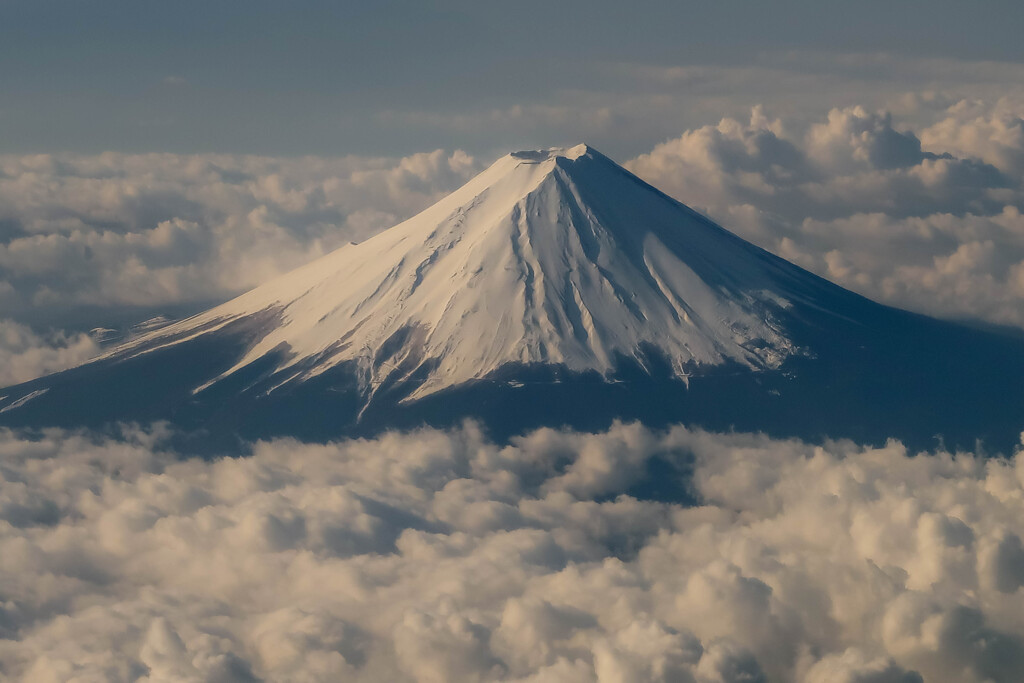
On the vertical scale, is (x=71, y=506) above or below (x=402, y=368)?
below

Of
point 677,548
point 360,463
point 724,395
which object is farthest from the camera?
point 724,395

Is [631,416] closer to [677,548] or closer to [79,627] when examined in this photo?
[677,548]

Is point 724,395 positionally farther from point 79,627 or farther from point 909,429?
point 79,627

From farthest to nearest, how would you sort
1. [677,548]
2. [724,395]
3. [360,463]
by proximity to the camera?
1. [724,395]
2. [360,463]
3. [677,548]

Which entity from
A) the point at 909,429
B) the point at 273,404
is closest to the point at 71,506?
the point at 273,404

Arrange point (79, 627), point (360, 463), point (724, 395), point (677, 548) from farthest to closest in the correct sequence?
point (724, 395)
point (360, 463)
point (677, 548)
point (79, 627)

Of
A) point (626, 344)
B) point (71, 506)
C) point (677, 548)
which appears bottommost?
point (677, 548)

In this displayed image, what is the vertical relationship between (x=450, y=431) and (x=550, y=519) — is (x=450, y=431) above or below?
above

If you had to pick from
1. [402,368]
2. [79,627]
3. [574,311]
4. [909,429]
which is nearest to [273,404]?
[402,368]

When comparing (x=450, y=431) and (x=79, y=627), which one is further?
(x=450, y=431)
